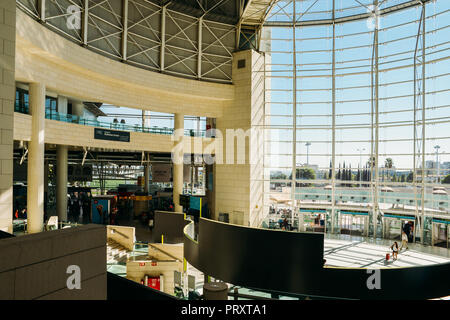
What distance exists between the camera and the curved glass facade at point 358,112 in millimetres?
20422

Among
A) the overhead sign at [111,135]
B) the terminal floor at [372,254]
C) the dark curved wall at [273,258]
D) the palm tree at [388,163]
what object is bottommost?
the terminal floor at [372,254]

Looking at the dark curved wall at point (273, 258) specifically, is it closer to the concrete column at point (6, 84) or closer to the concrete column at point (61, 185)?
the concrete column at point (6, 84)

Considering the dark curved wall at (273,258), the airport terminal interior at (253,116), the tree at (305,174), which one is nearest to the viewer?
the dark curved wall at (273,258)

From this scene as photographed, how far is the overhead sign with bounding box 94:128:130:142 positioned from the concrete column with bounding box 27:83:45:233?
4.42 metres

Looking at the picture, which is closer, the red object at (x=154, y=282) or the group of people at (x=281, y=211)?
the red object at (x=154, y=282)

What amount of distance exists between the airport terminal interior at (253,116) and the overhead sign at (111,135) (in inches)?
4.5

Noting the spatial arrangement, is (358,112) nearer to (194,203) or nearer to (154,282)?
(194,203)

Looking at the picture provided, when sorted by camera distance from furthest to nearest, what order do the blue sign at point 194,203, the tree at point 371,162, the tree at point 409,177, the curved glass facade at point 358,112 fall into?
1. the tree at point 371,162
2. the tree at point 409,177
3. the curved glass facade at point 358,112
4. the blue sign at point 194,203

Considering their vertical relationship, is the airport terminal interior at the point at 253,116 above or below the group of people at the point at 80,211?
above

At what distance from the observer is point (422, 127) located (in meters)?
20.7

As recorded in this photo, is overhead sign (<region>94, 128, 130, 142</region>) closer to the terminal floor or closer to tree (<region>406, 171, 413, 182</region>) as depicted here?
the terminal floor

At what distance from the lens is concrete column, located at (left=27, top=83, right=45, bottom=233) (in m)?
16.4

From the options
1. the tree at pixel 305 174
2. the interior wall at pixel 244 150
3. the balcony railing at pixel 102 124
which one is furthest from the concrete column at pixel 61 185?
the tree at pixel 305 174

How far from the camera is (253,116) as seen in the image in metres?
25.8
